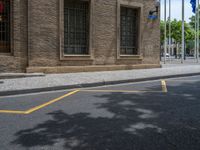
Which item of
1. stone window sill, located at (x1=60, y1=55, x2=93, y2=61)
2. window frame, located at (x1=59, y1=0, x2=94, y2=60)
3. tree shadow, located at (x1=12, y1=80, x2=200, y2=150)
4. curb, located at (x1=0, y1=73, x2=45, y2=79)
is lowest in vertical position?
tree shadow, located at (x1=12, y1=80, x2=200, y2=150)

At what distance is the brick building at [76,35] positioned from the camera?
13.3 m

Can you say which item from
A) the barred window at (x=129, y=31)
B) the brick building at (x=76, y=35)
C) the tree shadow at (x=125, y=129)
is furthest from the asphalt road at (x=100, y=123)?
the barred window at (x=129, y=31)

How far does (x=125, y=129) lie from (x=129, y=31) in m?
14.3

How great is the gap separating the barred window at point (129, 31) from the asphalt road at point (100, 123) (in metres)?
10.4

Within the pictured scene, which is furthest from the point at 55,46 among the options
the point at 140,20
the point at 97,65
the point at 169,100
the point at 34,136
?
the point at 34,136

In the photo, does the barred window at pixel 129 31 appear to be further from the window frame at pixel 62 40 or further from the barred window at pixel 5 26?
the barred window at pixel 5 26

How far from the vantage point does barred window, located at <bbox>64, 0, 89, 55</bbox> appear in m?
15.2

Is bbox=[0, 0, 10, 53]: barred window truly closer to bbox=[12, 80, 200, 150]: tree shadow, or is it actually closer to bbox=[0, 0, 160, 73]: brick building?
bbox=[0, 0, 160, 73]: brick building

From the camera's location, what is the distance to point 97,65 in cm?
1614

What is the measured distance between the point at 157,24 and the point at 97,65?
247 inches

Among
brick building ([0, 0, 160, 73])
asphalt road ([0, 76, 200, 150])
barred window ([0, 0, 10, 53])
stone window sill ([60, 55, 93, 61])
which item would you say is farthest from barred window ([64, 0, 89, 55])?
asphalt road ([0, 76, 200, 150])

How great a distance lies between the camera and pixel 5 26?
13.2 meters

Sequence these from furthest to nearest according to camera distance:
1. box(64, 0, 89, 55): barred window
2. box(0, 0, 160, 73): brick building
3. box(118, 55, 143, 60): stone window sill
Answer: box(118, 55, 143, 60): stone window sill → box(64, 0, 89, 55): barred window → box(0, 0, 160, 73): brick building

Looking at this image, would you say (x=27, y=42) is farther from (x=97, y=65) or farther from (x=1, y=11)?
(x=97, y=65)
